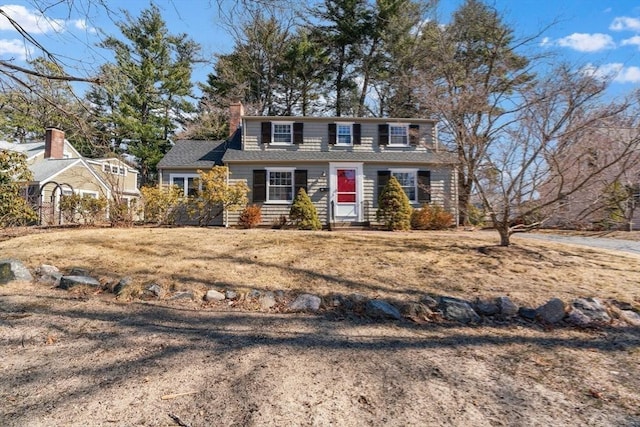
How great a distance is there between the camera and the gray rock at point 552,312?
4.54 m

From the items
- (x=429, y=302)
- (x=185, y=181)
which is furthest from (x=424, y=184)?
(x=429, y=302)

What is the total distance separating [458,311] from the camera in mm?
4582

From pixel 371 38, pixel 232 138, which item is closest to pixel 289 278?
pixel 232 138

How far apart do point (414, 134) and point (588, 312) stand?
1213 centimetres

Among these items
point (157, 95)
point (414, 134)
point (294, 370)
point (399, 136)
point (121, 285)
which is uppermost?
point (157, 95)

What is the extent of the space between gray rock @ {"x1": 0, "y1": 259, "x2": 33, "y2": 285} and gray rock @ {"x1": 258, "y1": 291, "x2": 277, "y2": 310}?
363 centimetres

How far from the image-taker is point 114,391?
2631 millimetres

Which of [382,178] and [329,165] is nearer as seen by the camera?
[329,165]

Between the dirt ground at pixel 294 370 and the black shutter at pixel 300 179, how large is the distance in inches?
429

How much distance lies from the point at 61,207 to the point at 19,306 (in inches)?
363

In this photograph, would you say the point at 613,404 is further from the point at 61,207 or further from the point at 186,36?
the point at 186,36

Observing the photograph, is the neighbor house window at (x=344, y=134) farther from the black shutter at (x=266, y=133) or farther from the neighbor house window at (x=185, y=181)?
the neighbor house window at (x=185, y=181)

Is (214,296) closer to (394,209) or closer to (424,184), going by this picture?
(394,209)

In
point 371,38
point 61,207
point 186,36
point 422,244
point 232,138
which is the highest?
point 186,36
